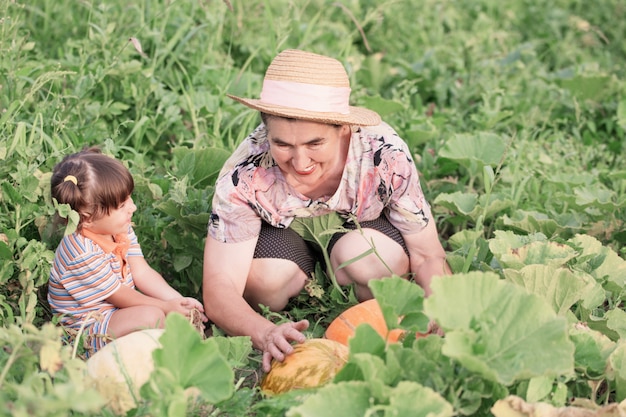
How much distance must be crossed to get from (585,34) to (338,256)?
4.23 meters

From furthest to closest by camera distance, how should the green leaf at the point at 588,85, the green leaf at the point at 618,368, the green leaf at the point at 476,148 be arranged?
the green leaf at the point at 588,85, the green leaf at the point at 476,148, the green leaf at the point at 618,368

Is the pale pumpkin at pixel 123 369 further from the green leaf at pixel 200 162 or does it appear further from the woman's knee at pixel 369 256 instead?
the green leaf at pixel 200 162

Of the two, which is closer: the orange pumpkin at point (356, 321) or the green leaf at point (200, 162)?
the orange pumpkin at point (356, 321)

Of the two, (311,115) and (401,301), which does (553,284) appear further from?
(311,115)

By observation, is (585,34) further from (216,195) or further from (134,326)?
(134,326)

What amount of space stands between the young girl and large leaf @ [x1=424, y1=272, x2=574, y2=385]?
3.66 feet

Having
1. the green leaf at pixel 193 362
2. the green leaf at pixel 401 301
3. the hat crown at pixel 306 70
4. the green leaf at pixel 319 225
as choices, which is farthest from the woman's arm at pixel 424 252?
the green leaf at pixel 193 362

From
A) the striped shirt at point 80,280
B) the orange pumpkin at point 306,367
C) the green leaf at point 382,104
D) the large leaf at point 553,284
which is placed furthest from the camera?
the green leaf at point 382,104

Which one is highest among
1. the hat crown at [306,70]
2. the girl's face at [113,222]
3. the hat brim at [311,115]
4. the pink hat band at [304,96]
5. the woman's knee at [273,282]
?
the hat crown at [306,70]

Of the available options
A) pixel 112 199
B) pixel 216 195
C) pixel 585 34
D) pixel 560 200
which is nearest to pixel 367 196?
pixel 216 195

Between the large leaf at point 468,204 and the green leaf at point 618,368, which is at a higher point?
the green leaf at point 618,368

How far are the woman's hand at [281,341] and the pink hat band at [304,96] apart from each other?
71 centimetres

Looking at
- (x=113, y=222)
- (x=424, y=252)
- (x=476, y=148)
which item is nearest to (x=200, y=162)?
(x=113, y=222)

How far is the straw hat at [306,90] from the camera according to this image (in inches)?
111
